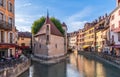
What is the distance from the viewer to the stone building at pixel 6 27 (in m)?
34.5

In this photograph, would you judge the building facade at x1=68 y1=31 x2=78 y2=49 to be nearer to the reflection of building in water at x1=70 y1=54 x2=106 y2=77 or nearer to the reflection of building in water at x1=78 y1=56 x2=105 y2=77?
the reflection of building in water at x1=70 y1=54 x2=106 y2=77

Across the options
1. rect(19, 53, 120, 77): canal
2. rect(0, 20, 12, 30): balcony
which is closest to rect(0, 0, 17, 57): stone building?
rect(0, 20, 12, 30): balcony

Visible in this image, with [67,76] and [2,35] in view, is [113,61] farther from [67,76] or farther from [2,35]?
[2,35]

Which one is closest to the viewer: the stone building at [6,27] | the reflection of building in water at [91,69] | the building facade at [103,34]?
the reflection of building in water at [91,69]

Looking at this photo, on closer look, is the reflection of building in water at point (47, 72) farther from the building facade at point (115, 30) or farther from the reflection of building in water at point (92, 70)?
the building facade at point (115, 30)

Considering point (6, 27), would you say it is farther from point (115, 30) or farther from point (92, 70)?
point (115, 30)

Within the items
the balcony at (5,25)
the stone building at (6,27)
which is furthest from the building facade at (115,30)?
the balcony at (5,25)

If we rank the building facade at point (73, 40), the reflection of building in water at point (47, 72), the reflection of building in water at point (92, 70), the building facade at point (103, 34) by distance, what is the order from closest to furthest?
the reflection of building in water at point (47, 72) < the reflection of building in water at point (92, 70) < the building facade at point (103, 34) < the building facade at point (73, 40)

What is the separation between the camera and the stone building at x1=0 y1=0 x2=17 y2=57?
34.5 m

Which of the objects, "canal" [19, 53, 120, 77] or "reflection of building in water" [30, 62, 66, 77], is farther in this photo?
"reflection of building in water" [30, 62, 66, 77]

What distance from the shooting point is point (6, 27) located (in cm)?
3512

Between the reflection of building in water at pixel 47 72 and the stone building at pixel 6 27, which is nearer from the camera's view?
the reflection of building in water at pixel 47 72

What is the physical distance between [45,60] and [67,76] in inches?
657

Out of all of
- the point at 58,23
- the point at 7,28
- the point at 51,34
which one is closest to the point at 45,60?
the point at 51,34
